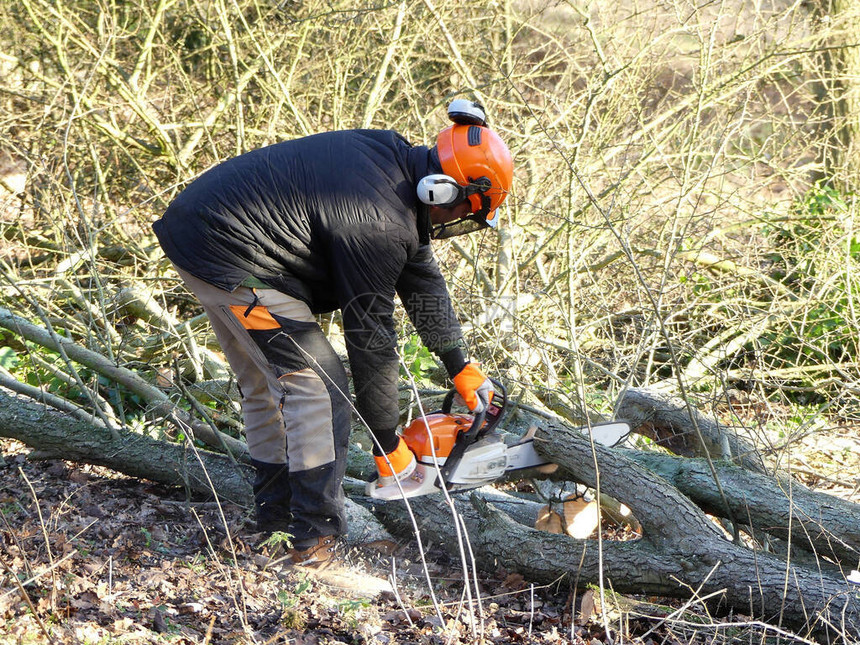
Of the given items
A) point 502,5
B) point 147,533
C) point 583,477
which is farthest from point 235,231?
point 502,5

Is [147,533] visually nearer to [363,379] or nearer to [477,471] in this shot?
[363,379]

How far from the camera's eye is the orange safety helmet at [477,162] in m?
3.12

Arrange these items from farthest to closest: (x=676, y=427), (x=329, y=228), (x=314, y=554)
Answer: (x=676, y=427)
(x=314, y=554)
(x=329, y=228)

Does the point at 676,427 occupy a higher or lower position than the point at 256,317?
lower

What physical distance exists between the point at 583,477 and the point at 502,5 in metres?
5.22

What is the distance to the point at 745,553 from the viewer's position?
3.03 meters

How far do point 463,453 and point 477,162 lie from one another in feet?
4.37

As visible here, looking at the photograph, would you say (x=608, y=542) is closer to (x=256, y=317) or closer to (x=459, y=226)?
(x=459, y=226)

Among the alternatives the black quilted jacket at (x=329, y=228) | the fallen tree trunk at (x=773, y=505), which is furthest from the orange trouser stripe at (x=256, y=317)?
the fallen tree trunk at (x=773, y=505)

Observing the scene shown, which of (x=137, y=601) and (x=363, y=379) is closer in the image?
(x=137, y=601)

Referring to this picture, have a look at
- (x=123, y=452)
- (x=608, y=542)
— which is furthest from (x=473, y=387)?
(x=123, y=452)

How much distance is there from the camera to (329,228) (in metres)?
3.00

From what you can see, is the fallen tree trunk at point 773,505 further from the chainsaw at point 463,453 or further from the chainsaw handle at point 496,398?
the chainsaw handle at point 496,398

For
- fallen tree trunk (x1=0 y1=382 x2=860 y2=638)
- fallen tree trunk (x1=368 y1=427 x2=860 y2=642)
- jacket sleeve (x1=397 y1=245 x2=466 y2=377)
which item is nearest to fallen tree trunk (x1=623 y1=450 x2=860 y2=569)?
fallen tree trunk (x1=0 y1=382 x2=860 y2=638)
